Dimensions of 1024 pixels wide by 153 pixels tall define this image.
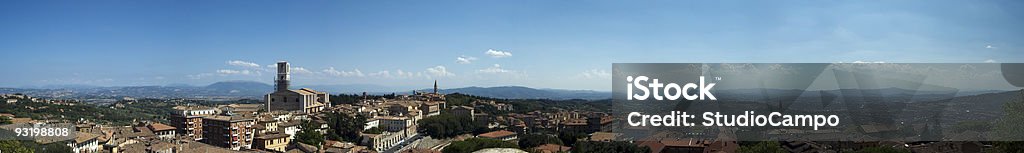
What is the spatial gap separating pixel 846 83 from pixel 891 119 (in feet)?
6.34

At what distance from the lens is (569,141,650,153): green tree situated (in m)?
12.8

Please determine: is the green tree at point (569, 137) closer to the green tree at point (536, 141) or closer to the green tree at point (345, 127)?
the green tree at point (536, 141)

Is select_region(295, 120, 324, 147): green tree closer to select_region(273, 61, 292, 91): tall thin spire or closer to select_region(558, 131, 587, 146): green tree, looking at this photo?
select_region(558, 131, 587, 146): green tree

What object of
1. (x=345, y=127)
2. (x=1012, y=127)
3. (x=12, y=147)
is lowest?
(x=345, y=127)

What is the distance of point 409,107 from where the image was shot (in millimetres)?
24734

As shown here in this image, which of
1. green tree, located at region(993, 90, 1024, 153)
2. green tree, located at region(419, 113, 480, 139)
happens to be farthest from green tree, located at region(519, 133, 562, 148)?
green tree, located at region(993, 90, 1024, 153)

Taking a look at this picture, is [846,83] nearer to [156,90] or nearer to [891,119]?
[891,119]

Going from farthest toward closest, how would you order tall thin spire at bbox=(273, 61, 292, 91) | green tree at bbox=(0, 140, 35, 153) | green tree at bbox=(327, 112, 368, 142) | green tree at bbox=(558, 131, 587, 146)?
tall thin spire at bbox=(273, 61, 292, 91)
green tree at bbox=(327, 112, 368, 142)
green tree at bbox=(558, 131, 587, 146)
green tree at bbox=(0, 140, 35, 153)

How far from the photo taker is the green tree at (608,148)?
12844 mm

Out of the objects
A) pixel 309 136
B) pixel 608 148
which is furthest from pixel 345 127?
pixel 608 148

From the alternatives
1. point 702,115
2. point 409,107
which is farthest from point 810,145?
point 409,107

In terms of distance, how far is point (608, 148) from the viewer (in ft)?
44.0

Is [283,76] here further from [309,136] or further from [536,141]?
[536,141]
